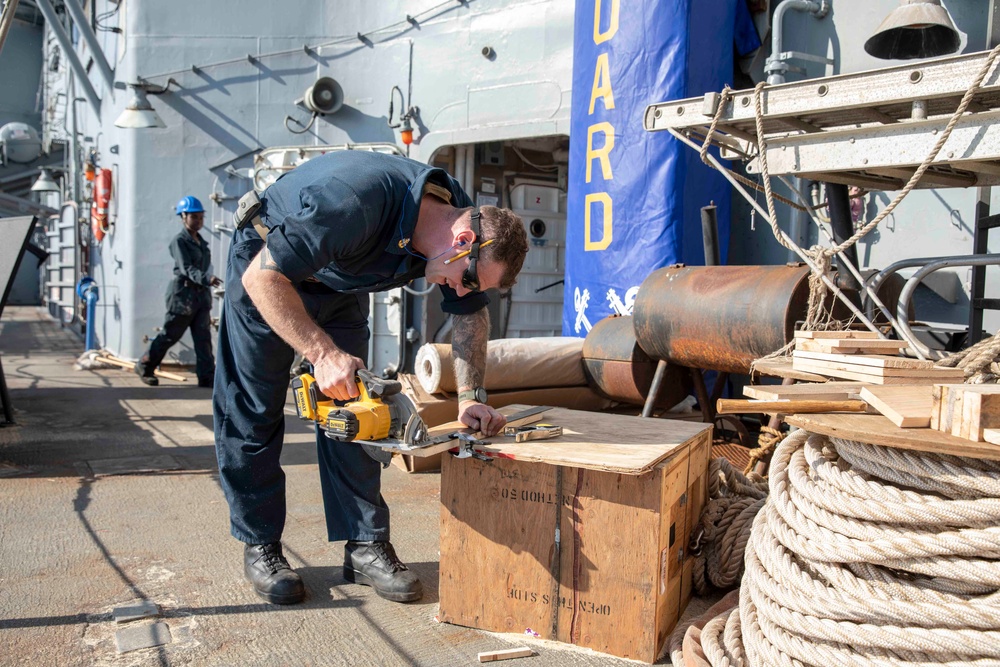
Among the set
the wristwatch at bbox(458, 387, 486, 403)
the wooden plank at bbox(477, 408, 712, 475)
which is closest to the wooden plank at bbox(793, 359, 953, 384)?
the wooden plank at bbox(477, 408, 712, 475)

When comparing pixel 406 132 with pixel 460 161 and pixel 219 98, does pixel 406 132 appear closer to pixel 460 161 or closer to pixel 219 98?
pixel 460 161

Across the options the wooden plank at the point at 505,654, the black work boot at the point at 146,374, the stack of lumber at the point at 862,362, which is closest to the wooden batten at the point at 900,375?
the stack of lumber at the point at 862,362

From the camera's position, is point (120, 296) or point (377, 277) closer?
point (377, 277)

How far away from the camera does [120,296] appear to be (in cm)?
1002

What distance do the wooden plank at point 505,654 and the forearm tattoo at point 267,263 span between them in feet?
4.60

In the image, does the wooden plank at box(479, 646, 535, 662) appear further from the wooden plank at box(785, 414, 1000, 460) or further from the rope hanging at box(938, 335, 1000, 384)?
the rope hanging at box(938, 335, 1000, 384)

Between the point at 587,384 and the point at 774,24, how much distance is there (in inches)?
→ 112

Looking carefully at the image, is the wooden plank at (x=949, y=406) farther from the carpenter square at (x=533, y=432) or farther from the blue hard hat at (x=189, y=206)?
the blue hard hat at (x=189, y=206)

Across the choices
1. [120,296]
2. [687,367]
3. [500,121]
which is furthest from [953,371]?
[120,296]

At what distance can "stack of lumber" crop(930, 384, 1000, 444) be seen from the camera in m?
1.81

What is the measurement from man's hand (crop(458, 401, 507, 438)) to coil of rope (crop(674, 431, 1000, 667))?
1011 mm

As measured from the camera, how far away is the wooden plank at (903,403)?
194 cm

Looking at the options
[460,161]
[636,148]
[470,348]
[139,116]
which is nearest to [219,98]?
[139,116]

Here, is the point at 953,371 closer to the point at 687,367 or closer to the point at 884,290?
the point at 884,290
